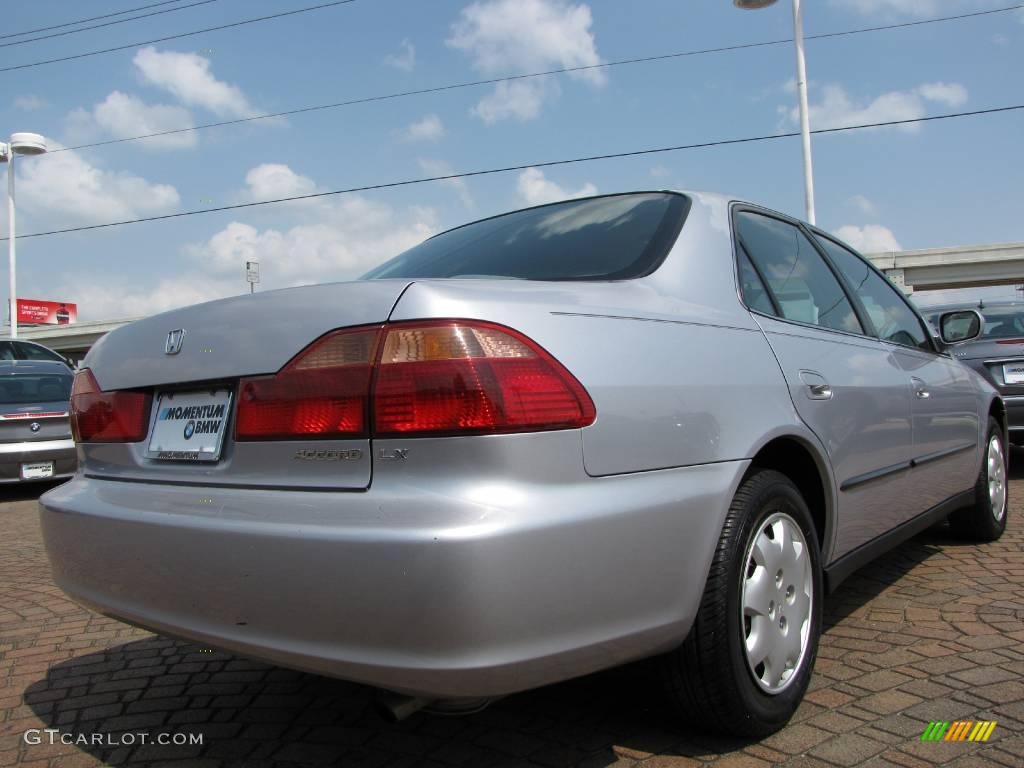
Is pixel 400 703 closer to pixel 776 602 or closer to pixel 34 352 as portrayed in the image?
pixel 776 602

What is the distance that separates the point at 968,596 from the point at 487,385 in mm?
2803

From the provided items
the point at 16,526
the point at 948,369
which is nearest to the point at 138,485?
the point at 948,369

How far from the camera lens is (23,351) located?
41.4 feet

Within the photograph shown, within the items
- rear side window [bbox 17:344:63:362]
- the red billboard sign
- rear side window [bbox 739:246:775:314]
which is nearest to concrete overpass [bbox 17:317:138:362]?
the red billboard sign

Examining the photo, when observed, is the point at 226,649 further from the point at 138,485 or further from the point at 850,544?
the point at 850,544

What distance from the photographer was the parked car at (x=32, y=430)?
8.43 metres

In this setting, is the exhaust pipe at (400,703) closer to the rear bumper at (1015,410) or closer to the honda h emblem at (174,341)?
the honda h emblem at (174,341)

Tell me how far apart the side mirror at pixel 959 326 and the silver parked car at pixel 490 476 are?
87.1 inches

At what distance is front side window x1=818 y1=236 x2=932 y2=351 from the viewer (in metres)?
3.55

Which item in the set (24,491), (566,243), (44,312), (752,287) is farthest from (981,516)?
(44,312)

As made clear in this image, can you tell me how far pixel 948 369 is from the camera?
4.07m

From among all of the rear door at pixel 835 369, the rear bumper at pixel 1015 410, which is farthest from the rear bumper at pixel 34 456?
the rear bumper at pixel 1015 410

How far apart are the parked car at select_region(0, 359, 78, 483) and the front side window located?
7594 mm

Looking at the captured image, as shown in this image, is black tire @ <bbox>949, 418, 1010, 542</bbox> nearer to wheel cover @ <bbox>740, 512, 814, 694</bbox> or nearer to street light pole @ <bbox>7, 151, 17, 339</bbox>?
wheel cover @ <bbox>740, 512, 814, 694</bbox>
